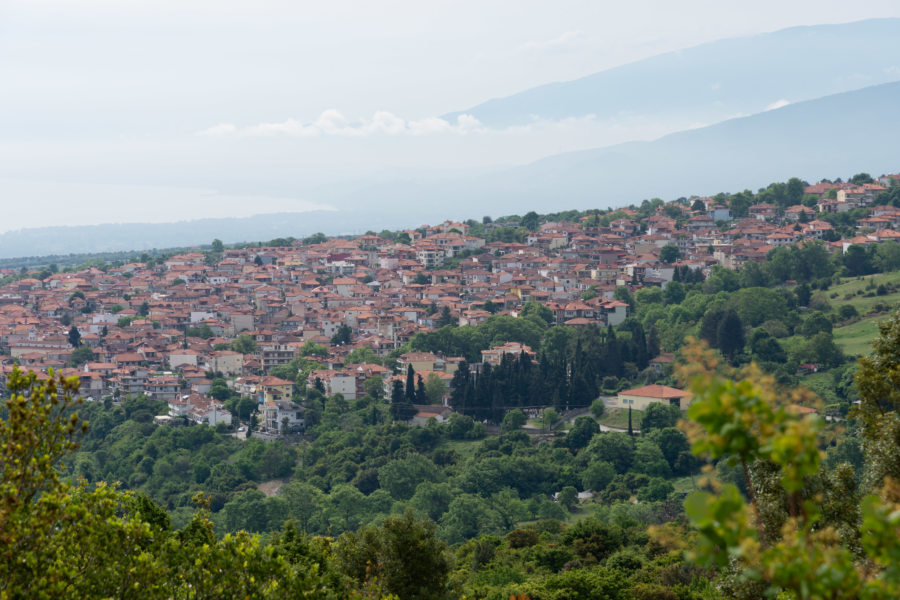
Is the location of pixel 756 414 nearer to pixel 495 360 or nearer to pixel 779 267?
pixel 495 360

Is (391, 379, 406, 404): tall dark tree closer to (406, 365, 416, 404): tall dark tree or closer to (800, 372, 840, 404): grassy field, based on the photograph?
(406, 365, 416, 404): tall dark tree

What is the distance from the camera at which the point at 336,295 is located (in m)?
60.2

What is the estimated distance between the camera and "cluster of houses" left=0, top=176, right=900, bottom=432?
145 feet

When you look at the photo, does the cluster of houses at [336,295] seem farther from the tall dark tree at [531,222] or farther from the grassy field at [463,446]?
the grassy field at [463,446]

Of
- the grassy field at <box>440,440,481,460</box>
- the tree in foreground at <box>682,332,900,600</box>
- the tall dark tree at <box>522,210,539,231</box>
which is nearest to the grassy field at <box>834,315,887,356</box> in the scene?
the grassy field at <box>440,440,481,460</box>

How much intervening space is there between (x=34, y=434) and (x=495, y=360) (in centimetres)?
3825

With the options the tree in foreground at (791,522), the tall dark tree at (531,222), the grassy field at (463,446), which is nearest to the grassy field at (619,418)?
the grassy field at (463,446)

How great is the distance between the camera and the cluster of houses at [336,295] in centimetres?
4422

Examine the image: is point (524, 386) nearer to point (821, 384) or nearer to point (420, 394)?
point (420, 394)

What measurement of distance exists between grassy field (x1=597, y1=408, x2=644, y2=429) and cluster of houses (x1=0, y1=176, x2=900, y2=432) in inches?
290

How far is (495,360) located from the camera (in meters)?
43.0

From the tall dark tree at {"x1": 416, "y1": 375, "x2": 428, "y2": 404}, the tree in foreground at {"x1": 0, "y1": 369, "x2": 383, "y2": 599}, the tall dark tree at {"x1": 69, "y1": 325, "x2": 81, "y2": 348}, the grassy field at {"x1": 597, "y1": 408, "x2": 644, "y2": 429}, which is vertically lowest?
the grassy field at {"x1": 597, "y1": 408, "x2": 644, "y2": 429}

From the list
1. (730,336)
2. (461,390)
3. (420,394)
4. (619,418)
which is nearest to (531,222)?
(730,336)

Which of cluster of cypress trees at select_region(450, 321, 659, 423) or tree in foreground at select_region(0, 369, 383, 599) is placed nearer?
tree in foreground at select_region(0, 369, 383, 599)
